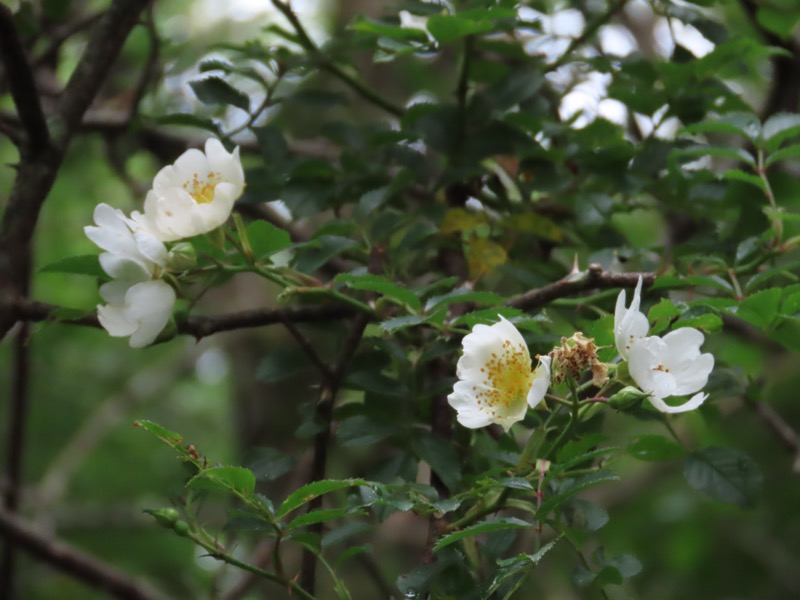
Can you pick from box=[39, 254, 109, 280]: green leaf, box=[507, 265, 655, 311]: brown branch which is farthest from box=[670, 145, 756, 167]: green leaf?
box=[39, 254, 109, 280]: green leaf

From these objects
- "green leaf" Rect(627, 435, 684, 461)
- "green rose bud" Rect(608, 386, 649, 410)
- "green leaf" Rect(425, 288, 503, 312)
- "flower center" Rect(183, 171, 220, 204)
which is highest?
"flower center" Rect(183, 171, 220, 204)

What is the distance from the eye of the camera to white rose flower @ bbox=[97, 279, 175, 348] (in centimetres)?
84

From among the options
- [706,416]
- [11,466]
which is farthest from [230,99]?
[11,466]

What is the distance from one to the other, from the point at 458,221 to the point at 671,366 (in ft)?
1.39

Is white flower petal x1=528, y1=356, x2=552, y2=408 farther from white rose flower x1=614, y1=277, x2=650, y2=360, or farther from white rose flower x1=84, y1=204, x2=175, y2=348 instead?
white rose flower x1=84, y1=204, x2=175, y2=348

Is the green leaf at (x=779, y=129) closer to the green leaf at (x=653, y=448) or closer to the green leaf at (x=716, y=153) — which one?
the green leaf at (x=716, y=153)

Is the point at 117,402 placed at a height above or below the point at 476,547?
below

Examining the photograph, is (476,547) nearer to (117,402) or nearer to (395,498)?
(395,498)

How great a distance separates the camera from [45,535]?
1.73 meters

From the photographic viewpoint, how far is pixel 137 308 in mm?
841

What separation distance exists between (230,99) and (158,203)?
370mm

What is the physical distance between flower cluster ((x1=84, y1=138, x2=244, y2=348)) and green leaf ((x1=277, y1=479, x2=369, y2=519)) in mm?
211

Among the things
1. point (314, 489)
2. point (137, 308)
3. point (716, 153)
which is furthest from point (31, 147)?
point (716, 153)

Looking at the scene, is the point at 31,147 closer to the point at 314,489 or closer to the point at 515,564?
the point at 314,489
